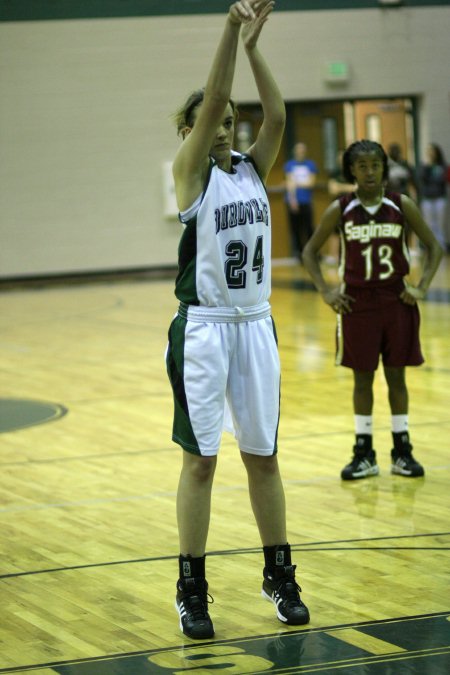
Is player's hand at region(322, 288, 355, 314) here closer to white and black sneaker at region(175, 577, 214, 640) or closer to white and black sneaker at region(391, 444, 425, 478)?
white and black sneaker at region(391, 444, 425, 478)

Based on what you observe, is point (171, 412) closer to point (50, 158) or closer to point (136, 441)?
point (136, 441)

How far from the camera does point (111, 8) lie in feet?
57.0

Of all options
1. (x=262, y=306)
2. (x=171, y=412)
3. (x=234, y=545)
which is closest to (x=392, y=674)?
(x=262, y=306)

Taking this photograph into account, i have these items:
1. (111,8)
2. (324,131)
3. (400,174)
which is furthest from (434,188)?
(111,8)

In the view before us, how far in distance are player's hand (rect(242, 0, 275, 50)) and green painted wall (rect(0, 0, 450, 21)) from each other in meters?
14.1

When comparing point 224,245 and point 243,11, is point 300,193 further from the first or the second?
point 243,11

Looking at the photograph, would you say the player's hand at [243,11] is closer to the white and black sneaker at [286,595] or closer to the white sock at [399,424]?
the white and black sneaker at [286,595]

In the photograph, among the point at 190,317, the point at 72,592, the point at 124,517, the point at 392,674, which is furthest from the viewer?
the point at 124,517

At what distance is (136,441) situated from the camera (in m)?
6.76

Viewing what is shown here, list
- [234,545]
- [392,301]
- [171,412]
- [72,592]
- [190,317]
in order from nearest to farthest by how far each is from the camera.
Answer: [190,317]
[72,592]
[234,545]
[392,301]
[171,412]

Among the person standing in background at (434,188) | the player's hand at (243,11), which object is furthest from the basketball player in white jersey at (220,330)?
the person standing in background at (434,188)

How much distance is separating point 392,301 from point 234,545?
1.60 m

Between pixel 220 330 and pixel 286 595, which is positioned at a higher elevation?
pixel 220 330

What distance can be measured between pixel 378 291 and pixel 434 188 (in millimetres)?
12967
